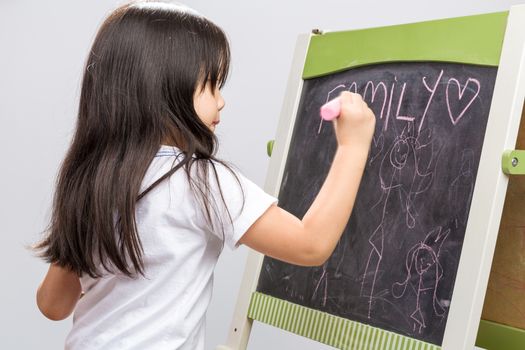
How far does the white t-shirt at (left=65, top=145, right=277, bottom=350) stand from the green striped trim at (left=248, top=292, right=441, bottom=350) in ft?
0.99

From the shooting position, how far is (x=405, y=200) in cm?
139

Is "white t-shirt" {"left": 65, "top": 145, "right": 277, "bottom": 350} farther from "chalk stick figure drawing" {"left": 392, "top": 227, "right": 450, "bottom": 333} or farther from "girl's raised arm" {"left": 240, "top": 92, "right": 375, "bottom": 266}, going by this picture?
"chalk stick figure drawing" {"left": 392, "top": 227, "right": 450, "bottom": 333}

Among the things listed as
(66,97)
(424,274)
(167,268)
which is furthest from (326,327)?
(66,97)

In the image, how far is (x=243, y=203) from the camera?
118 cm

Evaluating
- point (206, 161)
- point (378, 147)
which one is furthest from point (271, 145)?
point (206, 161)

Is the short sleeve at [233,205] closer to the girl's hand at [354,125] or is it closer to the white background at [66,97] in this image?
the girl's hand at [354,125]

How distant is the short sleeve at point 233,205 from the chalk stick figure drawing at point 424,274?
298 millimetres

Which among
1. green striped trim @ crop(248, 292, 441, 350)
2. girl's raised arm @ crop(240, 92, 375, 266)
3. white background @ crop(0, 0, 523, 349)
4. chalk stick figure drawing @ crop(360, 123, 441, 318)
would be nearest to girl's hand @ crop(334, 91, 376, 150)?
girl's raised arm @ crop(240, 92, 375, 266)

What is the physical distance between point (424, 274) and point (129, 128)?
1.69 feet

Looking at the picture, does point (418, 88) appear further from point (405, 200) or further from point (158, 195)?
point (158, 195)

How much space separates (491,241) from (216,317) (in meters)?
1.43

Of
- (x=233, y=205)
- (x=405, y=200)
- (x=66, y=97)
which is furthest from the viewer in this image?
(x=66, y=97)

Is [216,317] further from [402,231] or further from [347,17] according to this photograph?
[402,231]

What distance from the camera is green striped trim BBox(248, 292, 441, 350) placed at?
1.33 metres
